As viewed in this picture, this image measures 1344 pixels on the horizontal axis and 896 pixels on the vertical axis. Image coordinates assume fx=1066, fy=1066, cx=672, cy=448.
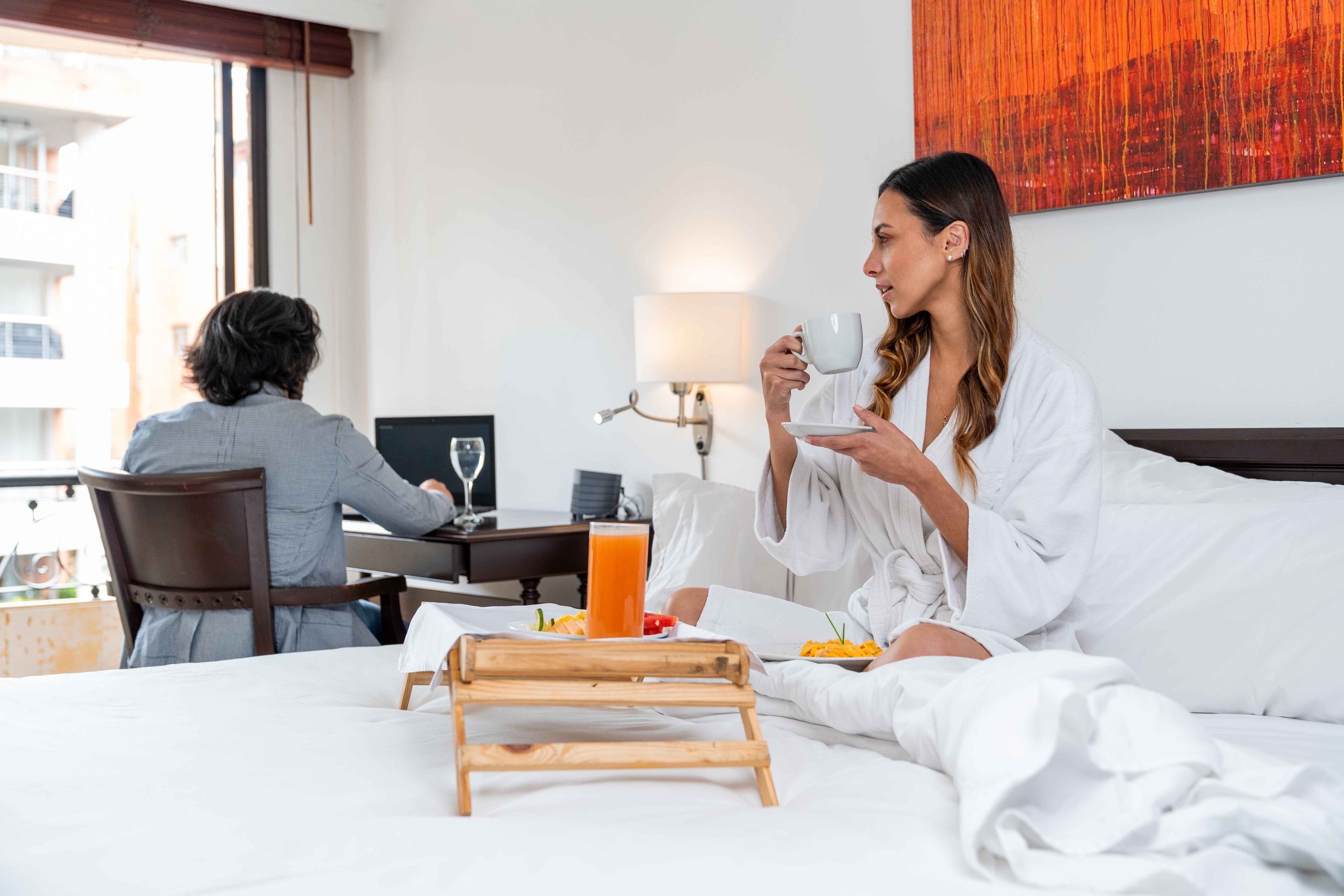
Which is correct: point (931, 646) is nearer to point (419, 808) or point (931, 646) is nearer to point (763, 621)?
point (763, 621)

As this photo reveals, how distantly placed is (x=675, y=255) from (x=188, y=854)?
2.44 meters

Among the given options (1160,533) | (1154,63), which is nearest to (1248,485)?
(1160,533)

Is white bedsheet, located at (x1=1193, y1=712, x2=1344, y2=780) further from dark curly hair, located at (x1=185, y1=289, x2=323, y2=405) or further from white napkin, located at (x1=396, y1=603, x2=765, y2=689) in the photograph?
dark curly hair, located at (x1=185, y1=289, x2=323, y2=405)

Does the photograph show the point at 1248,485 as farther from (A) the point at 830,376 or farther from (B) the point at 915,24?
(B) the point at 915,24

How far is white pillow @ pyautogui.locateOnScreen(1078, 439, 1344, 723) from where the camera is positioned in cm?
150

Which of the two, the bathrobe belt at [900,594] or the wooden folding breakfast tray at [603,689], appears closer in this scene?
the wooden folding breakfast tray at [603,689]

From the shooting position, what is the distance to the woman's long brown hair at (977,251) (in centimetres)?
171

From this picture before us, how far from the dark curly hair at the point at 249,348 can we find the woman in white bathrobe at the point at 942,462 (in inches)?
42.7

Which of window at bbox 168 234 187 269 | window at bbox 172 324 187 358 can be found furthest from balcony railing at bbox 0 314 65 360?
window at bbox 168 234 187 269

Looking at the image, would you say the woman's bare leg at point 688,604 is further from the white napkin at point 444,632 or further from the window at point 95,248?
the window at point 95,248

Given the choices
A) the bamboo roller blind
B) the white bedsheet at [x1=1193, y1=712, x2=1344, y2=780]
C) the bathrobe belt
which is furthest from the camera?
the bamboo roller blind

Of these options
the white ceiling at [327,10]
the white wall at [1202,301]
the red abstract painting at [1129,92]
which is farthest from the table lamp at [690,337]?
the white ceiling at [327,10]

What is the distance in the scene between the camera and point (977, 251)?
5.74ft

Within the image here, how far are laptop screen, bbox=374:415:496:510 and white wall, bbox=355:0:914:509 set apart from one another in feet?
0.49
